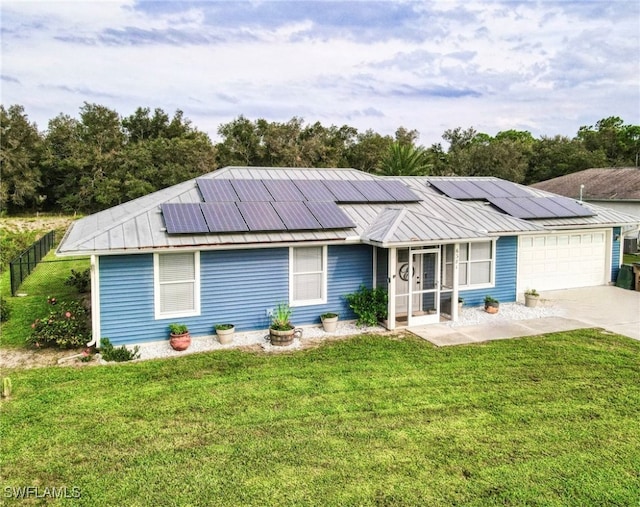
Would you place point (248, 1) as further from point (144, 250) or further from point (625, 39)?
point (625, 39)

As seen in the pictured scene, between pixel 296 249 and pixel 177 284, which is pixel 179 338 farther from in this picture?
pixel 296 249

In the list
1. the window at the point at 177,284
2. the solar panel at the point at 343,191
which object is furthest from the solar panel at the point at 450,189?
the window at the point at 177,284

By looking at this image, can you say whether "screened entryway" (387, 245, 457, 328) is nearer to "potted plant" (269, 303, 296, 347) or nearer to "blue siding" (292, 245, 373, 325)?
"blue siding" (292, 245, 373, 325)

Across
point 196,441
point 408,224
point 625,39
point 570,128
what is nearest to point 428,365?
point 408,224

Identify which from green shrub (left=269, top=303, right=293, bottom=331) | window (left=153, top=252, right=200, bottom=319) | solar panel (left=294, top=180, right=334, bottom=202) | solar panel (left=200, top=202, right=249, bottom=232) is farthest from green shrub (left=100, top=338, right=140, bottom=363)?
solar panel (left=294, top=180, right=334, bottom=202)

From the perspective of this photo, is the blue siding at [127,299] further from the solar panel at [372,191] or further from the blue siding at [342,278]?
the solar panel at [372,191]
